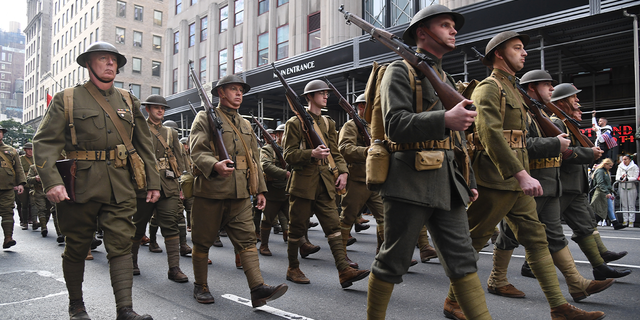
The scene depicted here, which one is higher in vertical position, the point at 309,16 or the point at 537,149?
the point at 309,16

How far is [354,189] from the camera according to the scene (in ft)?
20.1

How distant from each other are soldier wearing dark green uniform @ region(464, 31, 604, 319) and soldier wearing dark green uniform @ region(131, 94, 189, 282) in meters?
3.62

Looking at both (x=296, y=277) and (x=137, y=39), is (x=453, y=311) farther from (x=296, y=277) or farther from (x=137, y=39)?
(x=137, y=39)

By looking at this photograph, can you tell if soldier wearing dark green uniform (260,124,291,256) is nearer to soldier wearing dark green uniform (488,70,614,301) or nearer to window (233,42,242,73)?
soldier wearing dark green uniform (488,70,614,301)

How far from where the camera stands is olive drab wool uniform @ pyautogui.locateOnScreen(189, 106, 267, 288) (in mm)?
4465

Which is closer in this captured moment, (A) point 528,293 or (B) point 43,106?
(A) point 528,293

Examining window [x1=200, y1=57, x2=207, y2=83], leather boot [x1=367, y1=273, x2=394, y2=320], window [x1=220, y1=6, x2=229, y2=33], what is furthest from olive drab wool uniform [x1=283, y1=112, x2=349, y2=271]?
window [x1=200, y1=57, x2=207, y2=83]

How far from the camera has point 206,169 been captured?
4453mm

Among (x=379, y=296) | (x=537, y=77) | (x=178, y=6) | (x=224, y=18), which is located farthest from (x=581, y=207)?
(x=178, y=6)

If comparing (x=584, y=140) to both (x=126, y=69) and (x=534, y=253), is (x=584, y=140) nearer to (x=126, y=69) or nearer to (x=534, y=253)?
(x=534, y=253)

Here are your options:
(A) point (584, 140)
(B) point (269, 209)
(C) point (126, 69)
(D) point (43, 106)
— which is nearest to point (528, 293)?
(A) point (584, 140)

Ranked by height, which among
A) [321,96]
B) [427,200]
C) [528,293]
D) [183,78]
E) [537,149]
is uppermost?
[183,78]

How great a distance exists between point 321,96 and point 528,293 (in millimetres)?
3239

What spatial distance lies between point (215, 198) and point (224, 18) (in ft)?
82.9
